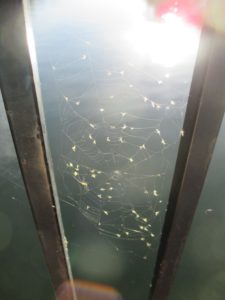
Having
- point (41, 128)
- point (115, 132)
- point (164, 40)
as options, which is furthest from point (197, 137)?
point (164, 40)

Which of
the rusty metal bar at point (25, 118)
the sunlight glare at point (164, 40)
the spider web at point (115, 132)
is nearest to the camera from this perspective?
the rusty metal bar at point (25, 118)

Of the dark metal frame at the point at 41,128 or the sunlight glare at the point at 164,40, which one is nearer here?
the dark metal frame at the point at 41,128

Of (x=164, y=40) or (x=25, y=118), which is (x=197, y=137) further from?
(x=164, y=40)

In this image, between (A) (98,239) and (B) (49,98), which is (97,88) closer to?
(B) (49,98)

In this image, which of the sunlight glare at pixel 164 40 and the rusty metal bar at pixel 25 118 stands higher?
the sunlight glare at pixel 164 40

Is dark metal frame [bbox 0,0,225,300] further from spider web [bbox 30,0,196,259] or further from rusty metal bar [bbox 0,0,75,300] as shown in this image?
spider web [bbox 30,0,196,259]

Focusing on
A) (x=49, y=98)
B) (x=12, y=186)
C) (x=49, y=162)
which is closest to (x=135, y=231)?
(x=12, y=186)

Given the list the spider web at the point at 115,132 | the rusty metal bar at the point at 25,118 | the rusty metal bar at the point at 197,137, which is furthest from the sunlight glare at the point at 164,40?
the rusty metal bar at the point at 25,118

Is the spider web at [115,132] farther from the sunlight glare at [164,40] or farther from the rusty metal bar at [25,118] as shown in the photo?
the rusty metal bar at [25,118]

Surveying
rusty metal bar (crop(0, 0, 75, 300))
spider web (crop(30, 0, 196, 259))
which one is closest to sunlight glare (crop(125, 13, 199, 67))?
spider web (crop(30, 0, 196, 259))

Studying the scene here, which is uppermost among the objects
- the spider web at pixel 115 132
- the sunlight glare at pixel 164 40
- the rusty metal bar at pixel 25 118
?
the sunlight glare at pixel 164 40
